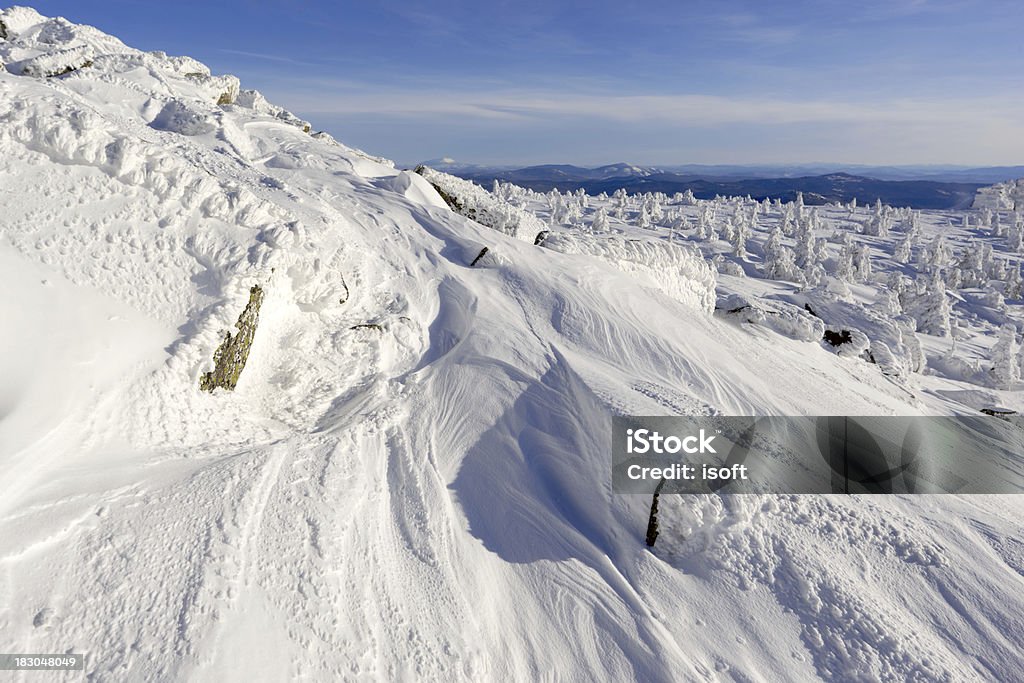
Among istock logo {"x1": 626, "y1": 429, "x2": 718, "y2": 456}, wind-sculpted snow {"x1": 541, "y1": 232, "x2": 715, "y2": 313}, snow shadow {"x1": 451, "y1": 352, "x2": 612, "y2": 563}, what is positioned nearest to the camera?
snow shadow {"x1": 451, "y1": 352, "x2": 612, "y2": 563}

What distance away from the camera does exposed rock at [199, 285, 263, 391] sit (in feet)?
21.6

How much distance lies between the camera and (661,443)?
260 inches

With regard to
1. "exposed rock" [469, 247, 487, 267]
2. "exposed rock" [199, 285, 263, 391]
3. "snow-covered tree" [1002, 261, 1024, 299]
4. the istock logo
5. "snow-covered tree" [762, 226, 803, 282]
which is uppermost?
"exposed rock" [469, 247, 487, 267]

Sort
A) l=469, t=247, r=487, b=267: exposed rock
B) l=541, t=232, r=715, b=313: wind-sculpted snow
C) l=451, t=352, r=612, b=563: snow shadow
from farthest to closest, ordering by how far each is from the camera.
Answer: l=541, t=232, r=715, b=313: wind-sculpted snow, l=469, t=247, r=487, b=267: exposed rock, l=451, t=352, r=612, b=563: snow shadow

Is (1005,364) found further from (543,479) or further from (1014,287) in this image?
(1014,287)

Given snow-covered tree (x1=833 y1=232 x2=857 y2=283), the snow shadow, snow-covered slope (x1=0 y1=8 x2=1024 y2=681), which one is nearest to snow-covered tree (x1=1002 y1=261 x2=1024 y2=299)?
snow-covered tree (x1=833 y1=232 x2=857 y2=283)

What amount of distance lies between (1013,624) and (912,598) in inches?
36.5

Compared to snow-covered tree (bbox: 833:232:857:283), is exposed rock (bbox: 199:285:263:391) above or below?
above

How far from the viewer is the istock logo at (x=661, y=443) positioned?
6539mm

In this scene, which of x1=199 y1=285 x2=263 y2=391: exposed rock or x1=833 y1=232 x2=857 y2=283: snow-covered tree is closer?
x1=199 y1=285 x2=263 y2=391: exposed rock

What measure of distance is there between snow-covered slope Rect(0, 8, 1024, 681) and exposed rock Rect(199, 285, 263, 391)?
0.17 metres

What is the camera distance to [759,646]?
190 inches

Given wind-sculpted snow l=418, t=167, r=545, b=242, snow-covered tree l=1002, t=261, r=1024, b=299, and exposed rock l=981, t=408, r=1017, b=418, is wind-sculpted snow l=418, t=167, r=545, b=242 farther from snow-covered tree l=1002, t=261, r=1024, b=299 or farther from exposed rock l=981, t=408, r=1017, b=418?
snow-covered tree l=1002, t=261, r=1024, b=299

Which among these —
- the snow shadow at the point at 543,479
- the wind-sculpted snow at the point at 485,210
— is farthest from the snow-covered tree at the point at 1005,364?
the snow shadow at the point at 543,479
